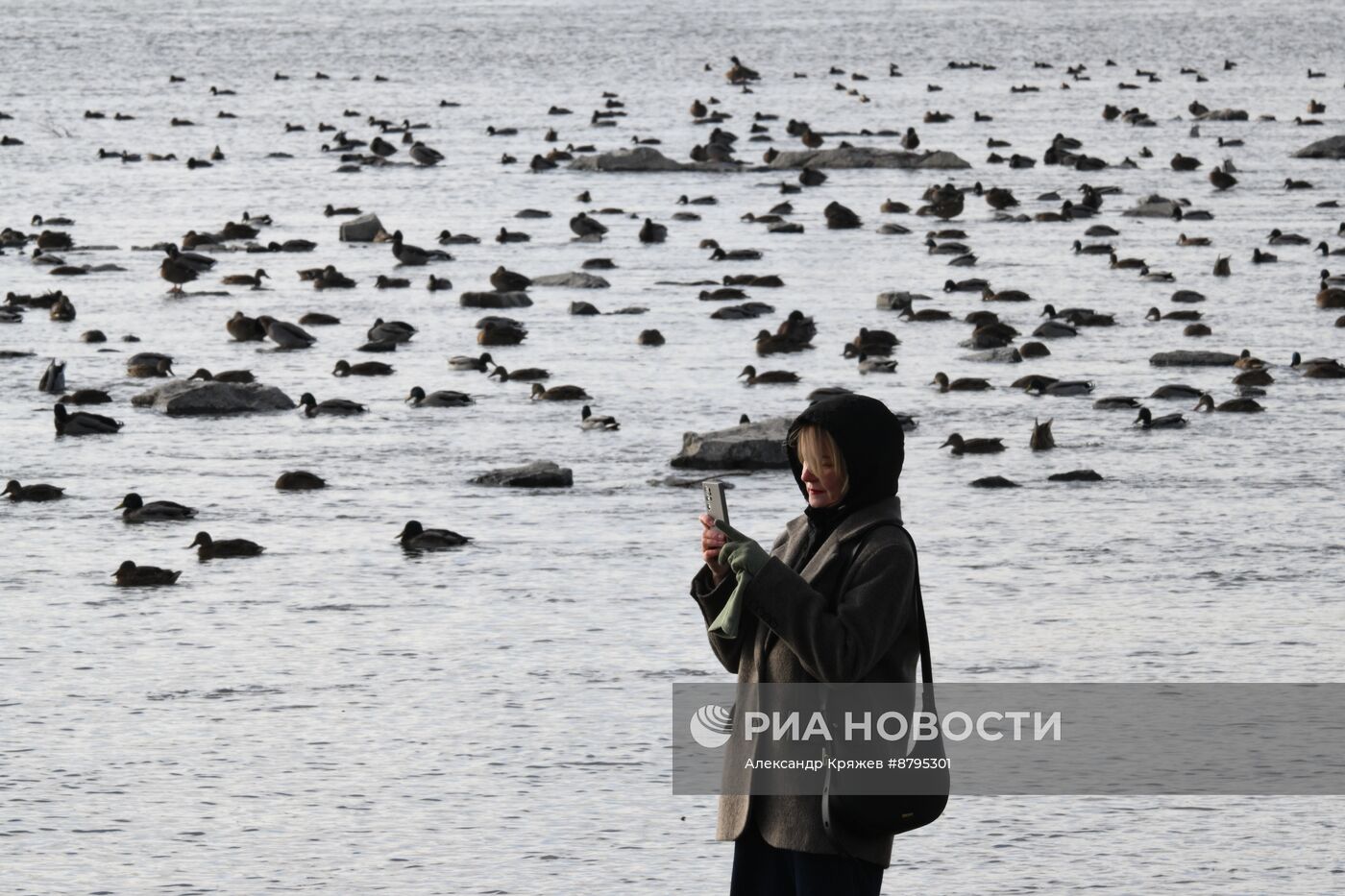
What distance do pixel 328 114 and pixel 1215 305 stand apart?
42.5 meters

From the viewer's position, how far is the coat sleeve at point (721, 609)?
19.0 feet

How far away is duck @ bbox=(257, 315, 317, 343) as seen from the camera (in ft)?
86.5

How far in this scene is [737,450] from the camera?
1848 centimetres

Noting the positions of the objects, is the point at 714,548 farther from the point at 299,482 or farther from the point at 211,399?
the point at 211,399

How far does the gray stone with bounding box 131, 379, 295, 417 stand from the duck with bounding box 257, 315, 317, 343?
3982 mm

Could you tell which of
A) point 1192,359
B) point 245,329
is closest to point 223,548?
point 245,329

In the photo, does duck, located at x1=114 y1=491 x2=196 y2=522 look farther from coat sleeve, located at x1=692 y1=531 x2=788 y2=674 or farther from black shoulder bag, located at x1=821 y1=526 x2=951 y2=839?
black shoulder bag, located at x1=821 y1=526 x2=951 y2=839

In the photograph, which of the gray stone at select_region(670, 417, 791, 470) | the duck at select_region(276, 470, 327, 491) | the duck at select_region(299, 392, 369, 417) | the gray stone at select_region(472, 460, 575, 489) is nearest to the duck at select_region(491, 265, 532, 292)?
the duck at select_region(299, 392, 369, 417)

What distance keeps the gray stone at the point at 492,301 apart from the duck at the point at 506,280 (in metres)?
0.70

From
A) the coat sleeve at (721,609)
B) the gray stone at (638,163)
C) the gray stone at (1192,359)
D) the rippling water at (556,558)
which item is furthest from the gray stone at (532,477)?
the gray stone at (638,163)

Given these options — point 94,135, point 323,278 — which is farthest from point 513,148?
point 323,278

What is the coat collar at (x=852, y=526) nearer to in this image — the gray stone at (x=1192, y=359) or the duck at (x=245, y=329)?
the gray stone at (x=1192, y=359)

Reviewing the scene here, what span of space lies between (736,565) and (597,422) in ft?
49.0

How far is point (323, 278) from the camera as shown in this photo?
31797 millimetres
